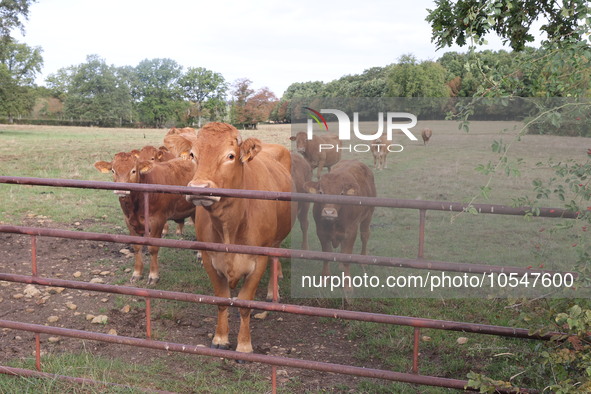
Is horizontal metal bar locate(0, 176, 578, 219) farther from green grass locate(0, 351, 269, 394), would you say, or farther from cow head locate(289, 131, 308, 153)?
cow head locate(289, 131, 308, 153)

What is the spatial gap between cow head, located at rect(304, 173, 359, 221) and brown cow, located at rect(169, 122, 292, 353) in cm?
127

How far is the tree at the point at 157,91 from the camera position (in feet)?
222

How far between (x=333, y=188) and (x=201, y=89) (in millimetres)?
60368

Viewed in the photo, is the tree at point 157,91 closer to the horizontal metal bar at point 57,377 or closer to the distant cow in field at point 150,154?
the distant cow in field at point 150,154

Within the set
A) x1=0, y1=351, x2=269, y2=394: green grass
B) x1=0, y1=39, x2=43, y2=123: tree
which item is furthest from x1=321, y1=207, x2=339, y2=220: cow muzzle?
x1=0, y1=39, x2=43, y2=123: tree

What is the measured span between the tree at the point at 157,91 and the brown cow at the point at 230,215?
60.3m

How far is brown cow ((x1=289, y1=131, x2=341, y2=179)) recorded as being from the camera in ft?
56.2

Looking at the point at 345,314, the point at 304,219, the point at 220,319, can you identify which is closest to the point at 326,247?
the point at 304,219

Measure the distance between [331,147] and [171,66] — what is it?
74.0 m

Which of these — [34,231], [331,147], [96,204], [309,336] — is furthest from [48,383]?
[331,147]

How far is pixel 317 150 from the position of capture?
17.6 metres

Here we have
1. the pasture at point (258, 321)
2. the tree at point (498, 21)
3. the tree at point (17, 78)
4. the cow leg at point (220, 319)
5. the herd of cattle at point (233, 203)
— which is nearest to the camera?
the tree at point (498, 21)

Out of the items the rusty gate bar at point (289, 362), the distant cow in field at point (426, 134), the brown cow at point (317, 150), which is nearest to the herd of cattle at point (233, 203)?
the rusty gate bar at point (289, 362)

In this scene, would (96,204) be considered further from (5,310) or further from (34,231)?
(34,231)
